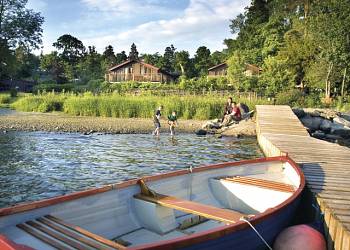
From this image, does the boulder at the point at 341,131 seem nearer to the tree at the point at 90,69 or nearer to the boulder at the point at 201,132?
the boulder at the point at 201,132

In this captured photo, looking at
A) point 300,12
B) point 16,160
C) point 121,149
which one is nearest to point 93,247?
point 16,160

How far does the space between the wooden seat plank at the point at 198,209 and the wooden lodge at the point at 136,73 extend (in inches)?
2461

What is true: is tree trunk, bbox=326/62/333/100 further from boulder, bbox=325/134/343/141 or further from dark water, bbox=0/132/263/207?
dark water, bbox=0/132/263/207

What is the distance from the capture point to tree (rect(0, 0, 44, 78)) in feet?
175

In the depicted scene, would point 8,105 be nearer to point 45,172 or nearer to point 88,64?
point 45,172

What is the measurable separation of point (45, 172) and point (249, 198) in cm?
714

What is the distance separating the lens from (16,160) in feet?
45.1

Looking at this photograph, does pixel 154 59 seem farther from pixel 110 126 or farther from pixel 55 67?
pixel 110 126

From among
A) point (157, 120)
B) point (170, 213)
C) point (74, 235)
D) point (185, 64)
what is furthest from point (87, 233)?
point (185, 64)

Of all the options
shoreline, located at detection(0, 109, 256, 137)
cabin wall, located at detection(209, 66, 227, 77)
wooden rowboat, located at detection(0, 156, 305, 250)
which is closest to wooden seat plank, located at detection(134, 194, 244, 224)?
wooden rowboat, located at detection(0, 156, 305, 250)

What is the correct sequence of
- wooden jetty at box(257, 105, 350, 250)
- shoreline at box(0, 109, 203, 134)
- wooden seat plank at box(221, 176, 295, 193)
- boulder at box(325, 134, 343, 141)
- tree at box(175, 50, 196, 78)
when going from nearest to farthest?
wooden jetty at box(257, 105, 350, 250) < wooden seat plank at box(221, 176, 295, 193) < boulder at box(325, 134, 343, 141) < shoreline at box(0, 109, 203, 134) < tree at box(175, 50, 196, 78)

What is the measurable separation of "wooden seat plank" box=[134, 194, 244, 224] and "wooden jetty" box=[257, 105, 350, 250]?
1420 mm

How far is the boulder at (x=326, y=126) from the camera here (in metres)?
22.1

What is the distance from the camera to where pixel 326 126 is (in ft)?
73.6
